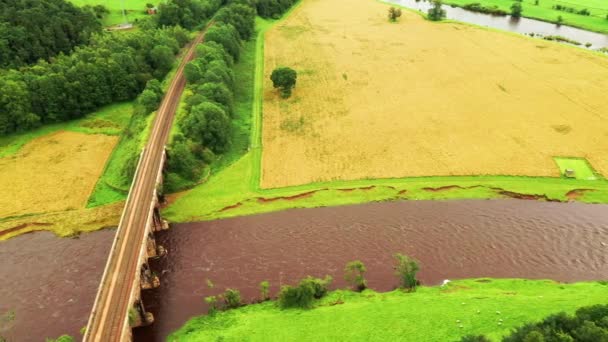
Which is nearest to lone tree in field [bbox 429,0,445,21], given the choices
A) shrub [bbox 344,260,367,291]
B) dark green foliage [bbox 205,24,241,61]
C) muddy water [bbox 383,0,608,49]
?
muddy water [bbox 383,0,608,49]

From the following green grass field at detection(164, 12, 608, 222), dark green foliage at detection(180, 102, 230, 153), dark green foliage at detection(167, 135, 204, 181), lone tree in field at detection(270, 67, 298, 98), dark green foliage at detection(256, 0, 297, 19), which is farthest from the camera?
dark green foliage at detection(256, 0, 297, 19)

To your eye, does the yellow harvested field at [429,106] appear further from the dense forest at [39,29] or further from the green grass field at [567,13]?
the dense forest at [39,29]

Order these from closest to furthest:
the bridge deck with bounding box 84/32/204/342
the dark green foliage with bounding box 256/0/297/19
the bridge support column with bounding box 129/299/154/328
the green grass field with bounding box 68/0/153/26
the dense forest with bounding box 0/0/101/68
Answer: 1. the bridge deck with bounding box 84/32/204/342
2. the bridge support column with bounding box 129/299/154/328
3. the dense forest with bounding box 0/0/101/68
4. the green grass field with bounding box 68/0/153/26
5. the dark green foliage with bounding box 256/0/297/19

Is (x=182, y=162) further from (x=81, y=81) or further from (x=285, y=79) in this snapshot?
(x=81, y=81)

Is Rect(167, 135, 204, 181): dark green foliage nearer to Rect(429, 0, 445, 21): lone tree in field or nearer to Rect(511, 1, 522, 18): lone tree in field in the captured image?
Rect(429, 0, 445, 21): lone tree in field

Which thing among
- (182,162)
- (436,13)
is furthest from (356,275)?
(436,13)

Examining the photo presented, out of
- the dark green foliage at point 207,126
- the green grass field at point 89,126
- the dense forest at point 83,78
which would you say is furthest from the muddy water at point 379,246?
the dense forest at point 83,78
